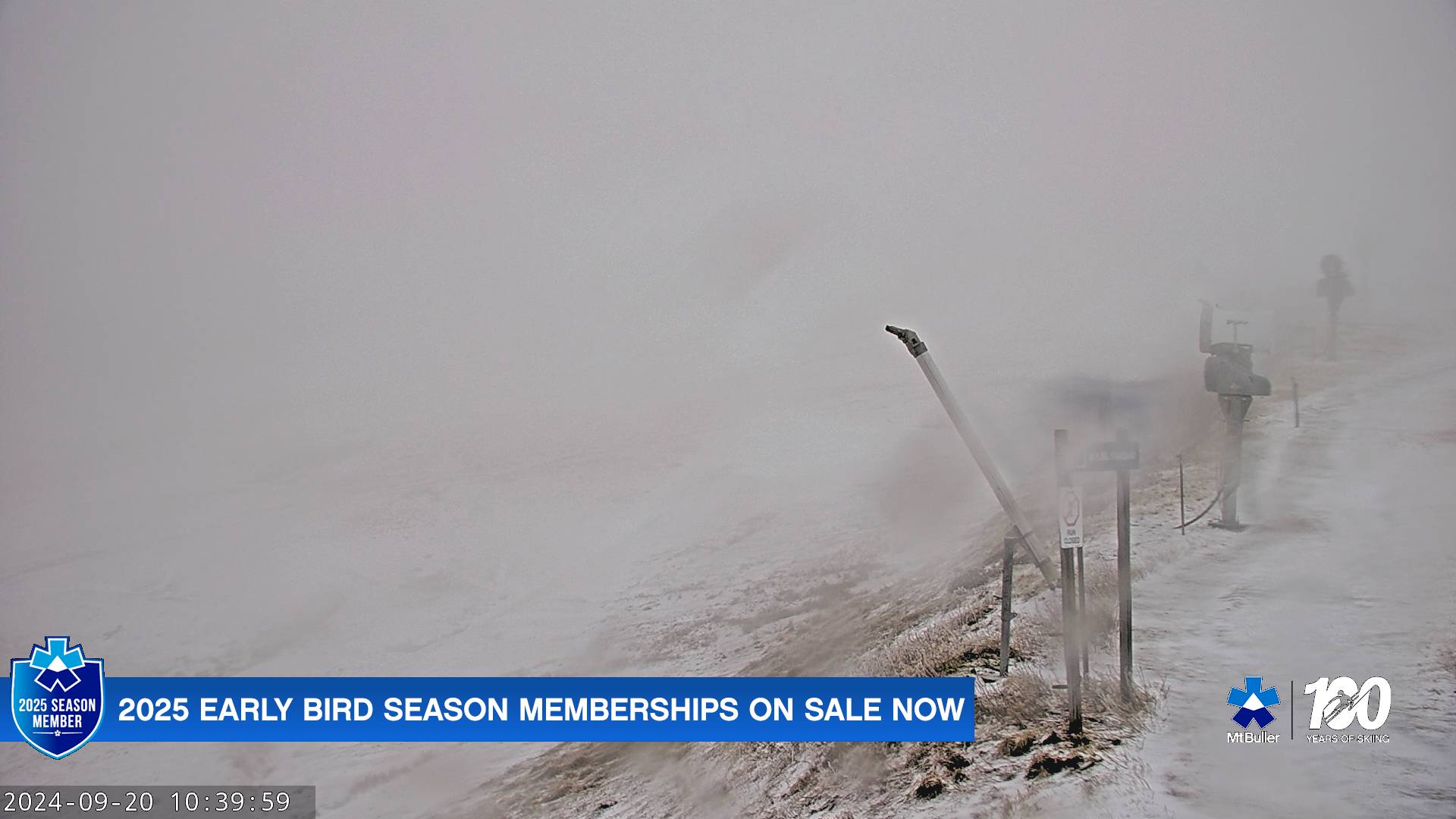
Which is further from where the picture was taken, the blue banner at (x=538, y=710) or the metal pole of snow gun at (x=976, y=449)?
the metal pole of snow gun at (x=976, y=449)

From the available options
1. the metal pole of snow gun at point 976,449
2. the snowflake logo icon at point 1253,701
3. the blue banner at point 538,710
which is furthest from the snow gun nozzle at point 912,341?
the snowflake logo icon at point 1253,701

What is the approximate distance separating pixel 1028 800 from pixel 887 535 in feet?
53.8

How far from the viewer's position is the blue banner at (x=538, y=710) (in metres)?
11.8

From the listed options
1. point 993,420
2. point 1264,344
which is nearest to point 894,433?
point 993,420

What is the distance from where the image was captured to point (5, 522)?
4247 centimetres

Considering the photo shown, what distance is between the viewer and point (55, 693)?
15555 millimetres

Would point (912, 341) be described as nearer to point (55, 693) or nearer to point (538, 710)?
point (538, 710)

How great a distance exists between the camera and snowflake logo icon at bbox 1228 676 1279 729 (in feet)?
31.1

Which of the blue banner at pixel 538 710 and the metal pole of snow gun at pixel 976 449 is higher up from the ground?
the metal pole of snow gun at pixel 976 449

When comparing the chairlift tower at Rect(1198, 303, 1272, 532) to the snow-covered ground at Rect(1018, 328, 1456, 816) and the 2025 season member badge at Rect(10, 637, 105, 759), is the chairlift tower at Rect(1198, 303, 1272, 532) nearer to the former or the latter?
the snow-covered ground at Rect(1018, 328, 1456, 816)

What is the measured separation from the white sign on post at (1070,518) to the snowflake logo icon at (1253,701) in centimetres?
261

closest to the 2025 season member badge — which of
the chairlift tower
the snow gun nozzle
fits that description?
the snow gun nozzle
